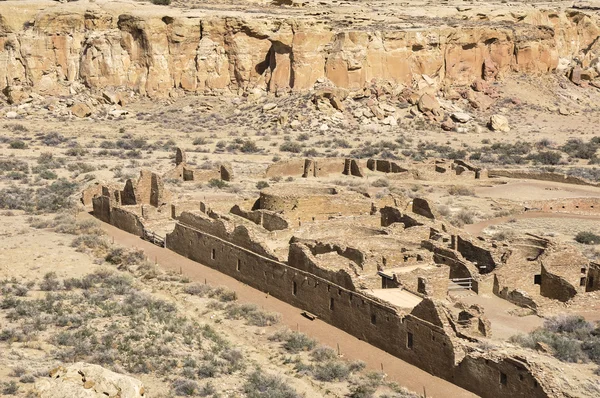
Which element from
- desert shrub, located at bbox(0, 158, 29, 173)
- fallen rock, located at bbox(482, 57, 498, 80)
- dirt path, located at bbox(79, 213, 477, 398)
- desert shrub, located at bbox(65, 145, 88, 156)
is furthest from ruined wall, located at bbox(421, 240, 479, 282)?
fallen rock, located at bbox(482, 57, 498, 80)

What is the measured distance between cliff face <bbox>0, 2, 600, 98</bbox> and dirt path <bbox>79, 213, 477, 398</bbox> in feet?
127

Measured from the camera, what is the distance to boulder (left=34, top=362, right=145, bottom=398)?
543 inches

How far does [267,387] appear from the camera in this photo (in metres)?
18.0

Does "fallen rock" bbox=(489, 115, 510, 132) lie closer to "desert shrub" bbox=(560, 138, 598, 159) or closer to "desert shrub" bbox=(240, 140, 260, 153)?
"desert shrub" bbox=(560, 138, 598, 159)

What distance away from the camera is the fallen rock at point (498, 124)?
212 ft

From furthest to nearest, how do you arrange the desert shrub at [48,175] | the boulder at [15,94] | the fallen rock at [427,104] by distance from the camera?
the fallen rock at [427,104]
the boulder at [15,94]
the desert shrub at [48,175]

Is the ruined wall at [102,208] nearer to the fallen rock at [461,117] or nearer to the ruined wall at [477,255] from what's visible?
the ruined wall at [477,255]

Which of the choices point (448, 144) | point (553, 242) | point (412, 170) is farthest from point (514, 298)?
point (448, 144)

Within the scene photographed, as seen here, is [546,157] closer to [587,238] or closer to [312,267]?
[587,238]

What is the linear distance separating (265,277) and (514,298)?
23.5ft

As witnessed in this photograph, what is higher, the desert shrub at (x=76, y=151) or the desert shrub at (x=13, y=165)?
the desert shrub at (x=13, y=165)

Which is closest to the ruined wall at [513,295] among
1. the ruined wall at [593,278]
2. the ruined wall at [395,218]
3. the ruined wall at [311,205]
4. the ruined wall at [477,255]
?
the ruined wall at [477,255]

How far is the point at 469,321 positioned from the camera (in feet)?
67.6

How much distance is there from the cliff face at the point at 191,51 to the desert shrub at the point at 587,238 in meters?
36.1
